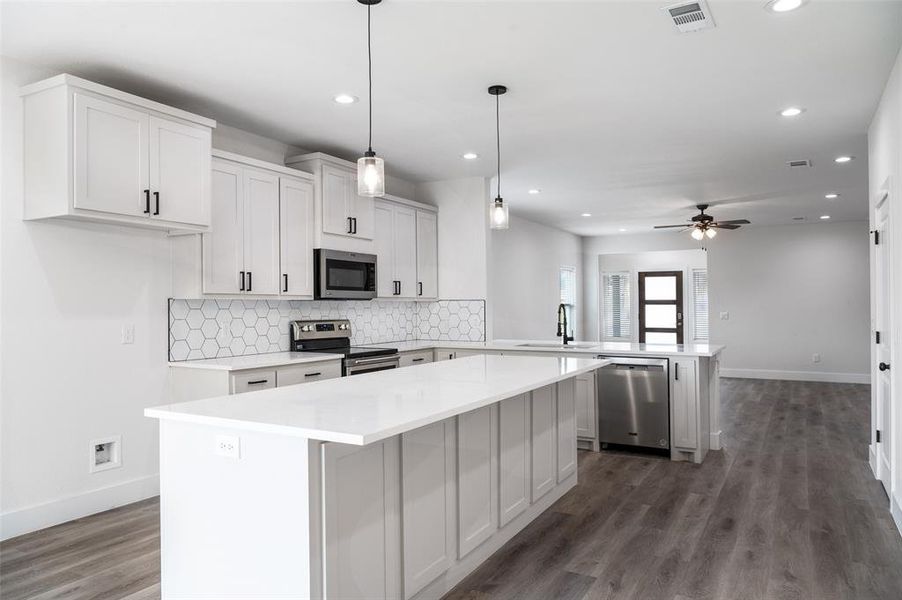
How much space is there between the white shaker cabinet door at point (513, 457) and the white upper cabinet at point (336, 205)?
2301mm

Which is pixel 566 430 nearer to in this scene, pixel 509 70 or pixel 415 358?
pixel 415 358

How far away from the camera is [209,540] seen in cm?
205

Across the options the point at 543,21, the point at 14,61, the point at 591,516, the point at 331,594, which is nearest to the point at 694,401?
the point at 591,516

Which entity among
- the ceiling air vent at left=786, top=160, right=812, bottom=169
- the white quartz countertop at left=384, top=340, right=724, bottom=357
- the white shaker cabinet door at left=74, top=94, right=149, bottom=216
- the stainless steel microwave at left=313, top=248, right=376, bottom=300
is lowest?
the white quartz countertop at left=384, top=340, right=724, bottom=357

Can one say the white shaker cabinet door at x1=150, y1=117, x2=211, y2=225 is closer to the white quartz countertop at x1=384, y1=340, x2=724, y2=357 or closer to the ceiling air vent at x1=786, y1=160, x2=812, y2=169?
the white quartz countertop at x1=384, y1=340, x2=724, y2=357

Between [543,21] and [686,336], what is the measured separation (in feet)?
29.5

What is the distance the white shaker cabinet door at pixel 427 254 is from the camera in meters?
5.93

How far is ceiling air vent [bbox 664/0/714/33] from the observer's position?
8.48 feet

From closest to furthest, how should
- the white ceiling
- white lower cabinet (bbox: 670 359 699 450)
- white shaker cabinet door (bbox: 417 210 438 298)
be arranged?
the white ceiling → white lower cabinet (bbox: 670 359 699 450) → white shaker cabinet door (bbox: 417 210 438 298)

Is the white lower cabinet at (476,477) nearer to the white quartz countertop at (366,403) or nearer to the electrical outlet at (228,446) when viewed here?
the white quartz countertop at (366,403)

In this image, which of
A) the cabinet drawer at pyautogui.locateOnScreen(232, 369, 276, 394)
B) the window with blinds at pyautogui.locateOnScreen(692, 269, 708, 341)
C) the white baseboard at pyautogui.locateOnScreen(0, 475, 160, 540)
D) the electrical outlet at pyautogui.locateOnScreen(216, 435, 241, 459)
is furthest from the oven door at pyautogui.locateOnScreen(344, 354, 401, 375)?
the window with blinds at pyautogui.locateOnScreen(692, 269, 708, 341)

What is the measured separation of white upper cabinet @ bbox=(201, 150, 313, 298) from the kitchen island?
162cm

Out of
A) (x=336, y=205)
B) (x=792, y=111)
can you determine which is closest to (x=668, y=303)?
(x=792, y=111)

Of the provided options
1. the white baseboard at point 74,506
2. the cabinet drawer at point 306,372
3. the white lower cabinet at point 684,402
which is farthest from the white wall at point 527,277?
the white baseboard at point 74,506
